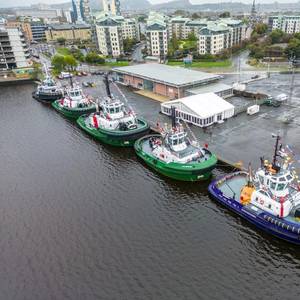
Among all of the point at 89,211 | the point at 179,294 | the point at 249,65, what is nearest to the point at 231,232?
the point at 179,294

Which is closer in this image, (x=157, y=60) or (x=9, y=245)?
(x=9, y=245)

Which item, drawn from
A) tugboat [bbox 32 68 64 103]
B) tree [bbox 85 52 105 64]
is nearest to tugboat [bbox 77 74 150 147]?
tugboat [bbox 32 68 64 103]

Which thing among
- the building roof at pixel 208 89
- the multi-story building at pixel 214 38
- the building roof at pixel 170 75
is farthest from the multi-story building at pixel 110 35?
the building roof at pixel 208 89

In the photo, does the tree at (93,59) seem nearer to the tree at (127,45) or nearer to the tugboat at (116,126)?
the tree at (127,45)

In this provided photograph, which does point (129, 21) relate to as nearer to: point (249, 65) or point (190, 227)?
point (249, 65)

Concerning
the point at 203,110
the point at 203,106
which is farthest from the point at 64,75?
the point at 203,110

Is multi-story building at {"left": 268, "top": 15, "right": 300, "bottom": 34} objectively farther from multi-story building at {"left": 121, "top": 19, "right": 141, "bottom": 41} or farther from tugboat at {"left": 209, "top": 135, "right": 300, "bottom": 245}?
tugboat at {"left": 209, "top": 135, "right": 300, "bottom": 245}

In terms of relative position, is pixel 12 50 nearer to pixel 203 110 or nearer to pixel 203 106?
pixel 203 106
